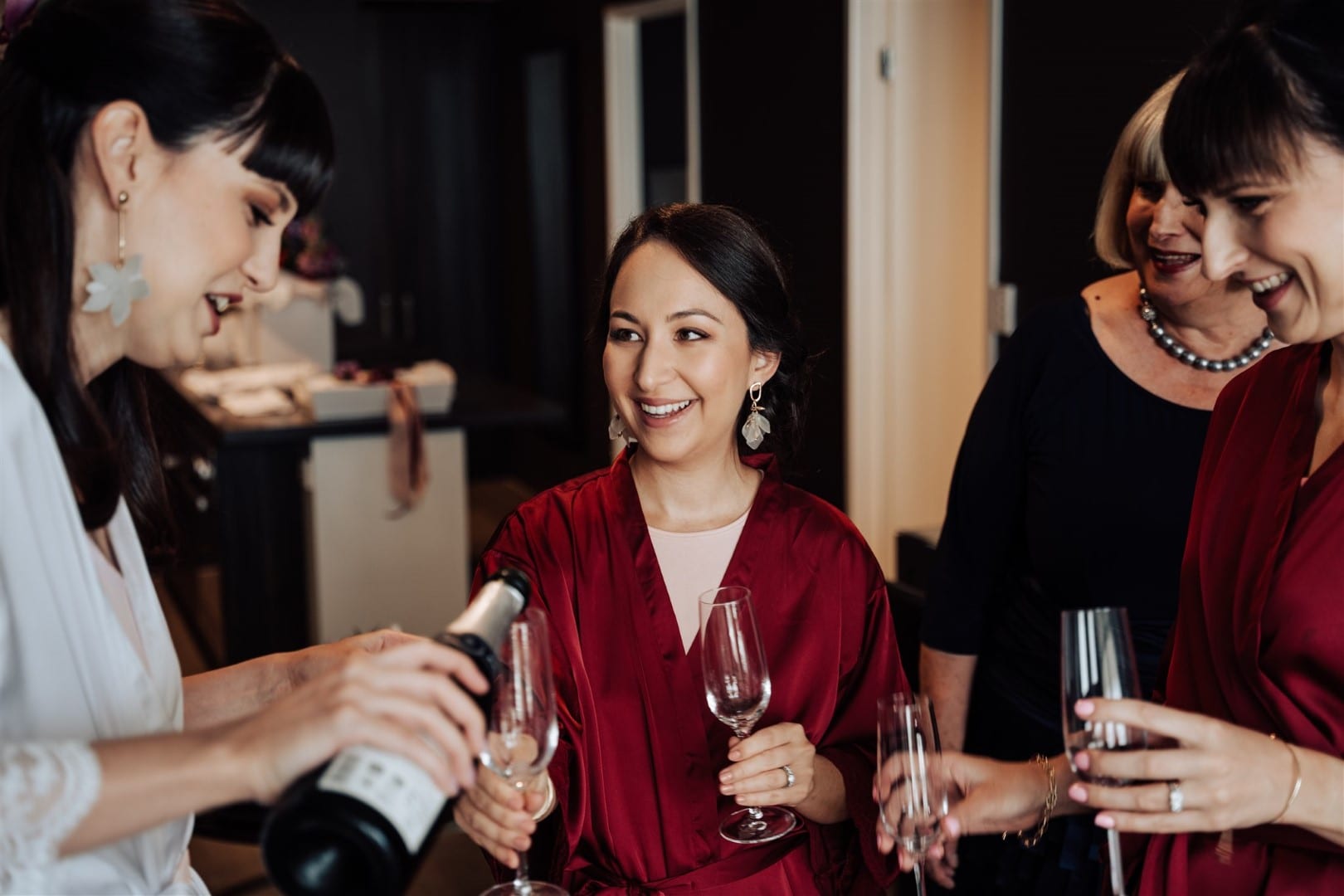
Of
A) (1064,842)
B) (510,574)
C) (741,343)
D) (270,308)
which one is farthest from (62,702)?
(270,308)

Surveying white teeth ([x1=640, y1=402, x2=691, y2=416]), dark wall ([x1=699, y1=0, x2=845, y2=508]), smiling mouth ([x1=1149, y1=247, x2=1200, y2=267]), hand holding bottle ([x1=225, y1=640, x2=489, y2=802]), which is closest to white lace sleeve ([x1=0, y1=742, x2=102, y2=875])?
hand holding bottle ([x1=225, y1=640, x2=489, y2=802])

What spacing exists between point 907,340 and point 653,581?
115 inches

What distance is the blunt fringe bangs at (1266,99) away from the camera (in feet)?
4.07

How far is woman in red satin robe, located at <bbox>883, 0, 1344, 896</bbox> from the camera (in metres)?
1.24

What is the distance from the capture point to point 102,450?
124 centimetres

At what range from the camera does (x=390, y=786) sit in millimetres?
1013

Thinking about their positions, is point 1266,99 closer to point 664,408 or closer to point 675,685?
point 664,408

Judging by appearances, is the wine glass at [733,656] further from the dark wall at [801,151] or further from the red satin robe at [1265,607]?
the dark wall at [801,151]

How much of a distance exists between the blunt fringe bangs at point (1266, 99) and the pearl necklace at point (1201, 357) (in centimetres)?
82

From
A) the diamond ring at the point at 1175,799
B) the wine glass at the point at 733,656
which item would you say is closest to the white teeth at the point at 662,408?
the wine glass at the point at 733,656

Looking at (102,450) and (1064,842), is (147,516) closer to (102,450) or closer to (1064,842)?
(102,450)

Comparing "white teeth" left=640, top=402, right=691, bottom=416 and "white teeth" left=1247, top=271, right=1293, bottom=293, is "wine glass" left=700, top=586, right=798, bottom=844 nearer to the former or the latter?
"white teeth" left=640, top=402, right=691, bottom=416

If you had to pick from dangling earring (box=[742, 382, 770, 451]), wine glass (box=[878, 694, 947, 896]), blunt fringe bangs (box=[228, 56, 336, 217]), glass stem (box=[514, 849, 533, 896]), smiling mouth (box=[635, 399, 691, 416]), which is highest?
blunt fringe bangs (box=[228, 56, 336, 217])

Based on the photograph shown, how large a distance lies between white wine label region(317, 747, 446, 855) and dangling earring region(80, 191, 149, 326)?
18.4 inches
